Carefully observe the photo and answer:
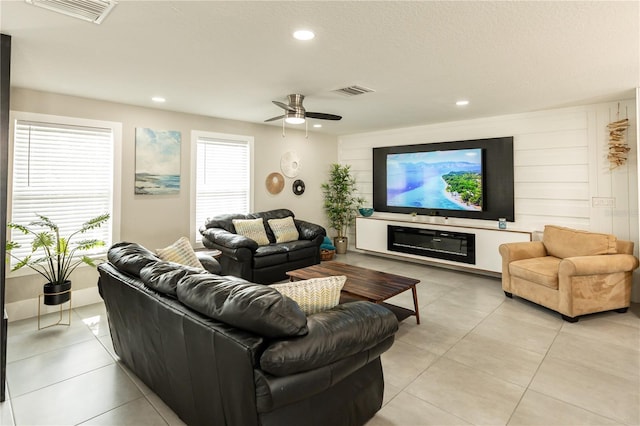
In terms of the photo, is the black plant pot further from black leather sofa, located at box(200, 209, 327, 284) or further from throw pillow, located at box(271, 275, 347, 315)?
throw pillow, located at box(271, 275, 347, 315)

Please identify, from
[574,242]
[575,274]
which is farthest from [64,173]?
[574,242]

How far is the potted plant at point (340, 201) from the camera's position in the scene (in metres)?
7.01

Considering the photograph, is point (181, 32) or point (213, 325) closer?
point (213, 325)

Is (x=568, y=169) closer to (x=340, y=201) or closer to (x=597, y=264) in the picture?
(x=597, y=264)

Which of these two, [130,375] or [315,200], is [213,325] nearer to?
[130,375]

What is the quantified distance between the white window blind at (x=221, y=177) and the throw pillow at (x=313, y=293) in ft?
12.4

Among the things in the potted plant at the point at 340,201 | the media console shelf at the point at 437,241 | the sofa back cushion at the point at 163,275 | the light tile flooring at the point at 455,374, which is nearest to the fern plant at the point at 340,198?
the potted plant at the point at 340,201

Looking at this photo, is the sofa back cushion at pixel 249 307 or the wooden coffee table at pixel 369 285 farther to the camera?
the wooden coffee table at pixel 369 285

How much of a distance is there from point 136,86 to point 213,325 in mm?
3099

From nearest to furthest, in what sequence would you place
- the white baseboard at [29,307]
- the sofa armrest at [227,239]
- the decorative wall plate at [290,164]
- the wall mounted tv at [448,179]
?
the white baseboard at [29,307] → the sofa armrest at [227,239] → the wall mounted tv at [448,179] → the decorative wall plate at [290,164]

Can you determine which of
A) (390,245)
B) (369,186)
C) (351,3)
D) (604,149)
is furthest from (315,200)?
(351,3)

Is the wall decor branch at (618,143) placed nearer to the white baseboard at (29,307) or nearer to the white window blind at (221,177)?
the white window blind at (221,177)

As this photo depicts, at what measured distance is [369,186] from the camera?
22.6 feet

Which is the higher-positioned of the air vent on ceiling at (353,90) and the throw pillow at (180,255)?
the air vent on ceiling at (353,90)
